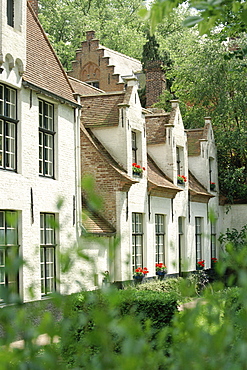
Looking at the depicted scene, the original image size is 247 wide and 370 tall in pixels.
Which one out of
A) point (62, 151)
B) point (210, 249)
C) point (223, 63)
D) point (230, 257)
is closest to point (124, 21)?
point (223, 63)

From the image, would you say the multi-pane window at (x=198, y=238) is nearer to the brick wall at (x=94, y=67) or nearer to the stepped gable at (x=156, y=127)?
the stepped gable at (x=156, y=127)

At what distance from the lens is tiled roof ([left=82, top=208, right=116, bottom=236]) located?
56.8ft

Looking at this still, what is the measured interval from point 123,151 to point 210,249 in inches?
373

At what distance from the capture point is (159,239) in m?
22.3

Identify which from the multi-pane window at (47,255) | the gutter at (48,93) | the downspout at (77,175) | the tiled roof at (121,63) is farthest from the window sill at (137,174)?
the tiled roof at (121,63)

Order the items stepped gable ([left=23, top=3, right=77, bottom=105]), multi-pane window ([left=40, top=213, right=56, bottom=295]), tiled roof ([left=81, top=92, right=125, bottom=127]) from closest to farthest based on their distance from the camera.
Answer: multi-pane window ([left=40, top=213, right=56, bottom=295]) → stepped gable ([left=23, top=3, right=77, bottom=105]) → tiled roof ([left=81, top=92, right=125, bottom=127])

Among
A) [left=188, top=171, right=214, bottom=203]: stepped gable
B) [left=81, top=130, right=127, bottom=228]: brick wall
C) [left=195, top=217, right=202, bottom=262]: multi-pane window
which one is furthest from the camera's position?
[left=195, top=217, right=202, bottom=262]: multi-pane window

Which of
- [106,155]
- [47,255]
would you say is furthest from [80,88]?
[47,255]

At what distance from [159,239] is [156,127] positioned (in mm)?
4579

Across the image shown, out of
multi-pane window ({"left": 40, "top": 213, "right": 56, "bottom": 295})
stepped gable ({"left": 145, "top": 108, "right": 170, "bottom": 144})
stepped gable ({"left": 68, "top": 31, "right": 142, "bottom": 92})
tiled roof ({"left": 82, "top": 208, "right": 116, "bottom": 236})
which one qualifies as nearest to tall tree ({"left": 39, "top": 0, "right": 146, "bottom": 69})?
stepped gable ({"left": 68, "top": 31, "right": 142, "bottom": 92})

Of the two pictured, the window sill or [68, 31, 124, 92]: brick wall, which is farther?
[68, 31, 124, 92]: brick wall

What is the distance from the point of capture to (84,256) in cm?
287

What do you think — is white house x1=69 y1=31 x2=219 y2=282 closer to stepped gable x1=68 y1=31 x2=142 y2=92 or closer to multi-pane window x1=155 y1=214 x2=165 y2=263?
multi-pane window x1=155 y1=214 x2=165 y2=263

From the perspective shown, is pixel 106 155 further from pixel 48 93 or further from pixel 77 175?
pixel 48 93
